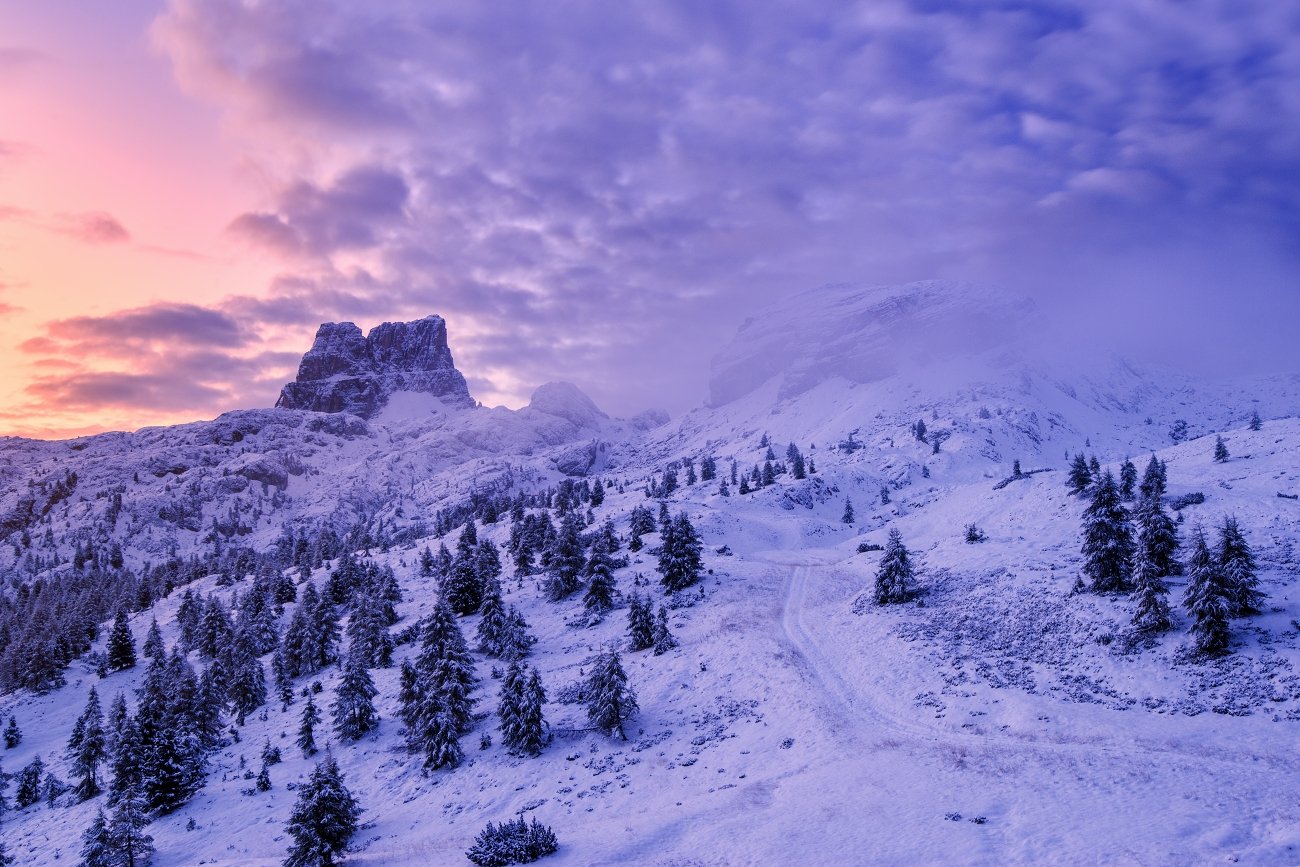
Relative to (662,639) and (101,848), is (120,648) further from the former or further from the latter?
(662,639)

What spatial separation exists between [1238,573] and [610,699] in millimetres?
36039

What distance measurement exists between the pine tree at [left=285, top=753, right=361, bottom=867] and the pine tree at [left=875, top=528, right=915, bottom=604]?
1722 inches

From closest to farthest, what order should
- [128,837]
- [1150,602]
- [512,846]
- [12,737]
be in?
[512,846], [128,837], [1150,602], [12,737]

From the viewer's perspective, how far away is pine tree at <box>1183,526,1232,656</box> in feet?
108

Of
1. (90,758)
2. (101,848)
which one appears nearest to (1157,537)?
(101,848)

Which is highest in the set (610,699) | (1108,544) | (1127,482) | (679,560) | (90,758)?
(1127,482)

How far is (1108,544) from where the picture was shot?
43156mm

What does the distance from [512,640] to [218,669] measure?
1209 inches

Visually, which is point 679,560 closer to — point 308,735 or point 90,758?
point 308,735

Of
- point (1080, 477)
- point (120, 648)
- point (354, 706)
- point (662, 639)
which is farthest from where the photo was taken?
point (120, 648)

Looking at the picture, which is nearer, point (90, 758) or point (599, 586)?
point (90, 758)

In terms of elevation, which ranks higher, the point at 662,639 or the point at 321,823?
the point at 662,639

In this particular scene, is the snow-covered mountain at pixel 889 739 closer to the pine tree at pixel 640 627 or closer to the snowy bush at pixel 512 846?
the snowy bush at pixel 512 846

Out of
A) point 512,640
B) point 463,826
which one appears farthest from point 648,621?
point 463,826
